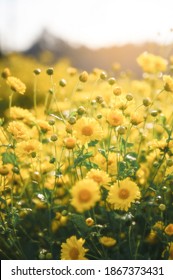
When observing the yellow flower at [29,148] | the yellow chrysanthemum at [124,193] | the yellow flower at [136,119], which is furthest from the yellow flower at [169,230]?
the yellow flower at [29,148]

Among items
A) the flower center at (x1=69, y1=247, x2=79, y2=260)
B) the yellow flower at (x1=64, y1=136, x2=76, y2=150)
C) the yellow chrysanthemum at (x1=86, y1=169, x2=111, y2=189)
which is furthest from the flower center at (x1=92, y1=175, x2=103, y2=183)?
the flower center at (x1=69, y1=247, x2=79, y2=260)

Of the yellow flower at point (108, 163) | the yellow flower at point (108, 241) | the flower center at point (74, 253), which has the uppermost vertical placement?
the yellow flower at point (108, 163)

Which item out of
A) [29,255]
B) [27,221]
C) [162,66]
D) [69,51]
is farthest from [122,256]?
[69,51]

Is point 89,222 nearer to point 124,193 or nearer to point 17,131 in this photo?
point 124,193

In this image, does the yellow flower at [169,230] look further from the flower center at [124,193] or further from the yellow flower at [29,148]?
the yellow flower at [29,148]

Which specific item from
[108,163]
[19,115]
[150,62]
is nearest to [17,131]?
[19,115]

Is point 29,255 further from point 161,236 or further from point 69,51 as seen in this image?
point 69,51

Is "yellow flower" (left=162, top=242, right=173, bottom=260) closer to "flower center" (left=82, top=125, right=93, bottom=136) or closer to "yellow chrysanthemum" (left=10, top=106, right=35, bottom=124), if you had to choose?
"flower center" (left=82, top=125, right=93, bottom=136)

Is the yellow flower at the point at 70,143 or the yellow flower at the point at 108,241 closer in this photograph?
the yellow flower at the point at 70,143
